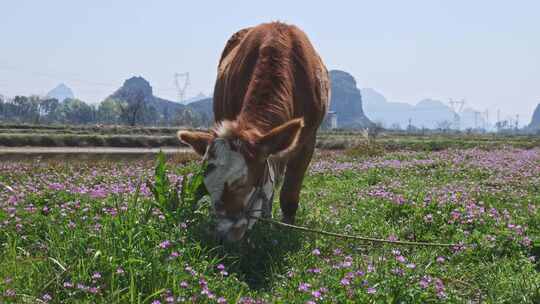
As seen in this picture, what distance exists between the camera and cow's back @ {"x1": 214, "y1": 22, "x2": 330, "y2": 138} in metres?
5.67

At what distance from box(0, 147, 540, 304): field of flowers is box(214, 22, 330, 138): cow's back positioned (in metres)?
1.27

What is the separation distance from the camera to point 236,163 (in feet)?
16.0

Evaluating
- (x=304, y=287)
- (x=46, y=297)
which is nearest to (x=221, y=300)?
(x=304, y=287)

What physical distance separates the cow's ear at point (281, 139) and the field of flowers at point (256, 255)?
3.29ft

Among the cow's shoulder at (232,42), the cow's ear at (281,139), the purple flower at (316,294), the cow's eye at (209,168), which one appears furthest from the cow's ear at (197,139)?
the cow's shoulder at (232,42)

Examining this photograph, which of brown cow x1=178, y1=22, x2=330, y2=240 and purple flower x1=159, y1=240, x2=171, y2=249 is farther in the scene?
brown cow x1=178, y1=22, x2=330, y2=240

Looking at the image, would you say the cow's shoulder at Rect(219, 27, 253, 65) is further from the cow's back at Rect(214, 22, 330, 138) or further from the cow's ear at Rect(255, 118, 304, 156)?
the cow's ear at Rect(255, 118, 304, 156)

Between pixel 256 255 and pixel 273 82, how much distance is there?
2.05 metres

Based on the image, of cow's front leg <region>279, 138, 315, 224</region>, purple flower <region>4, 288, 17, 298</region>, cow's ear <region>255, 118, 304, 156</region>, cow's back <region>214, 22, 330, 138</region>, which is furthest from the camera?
cow's front leg <region>279, 138, 315, 224</region>

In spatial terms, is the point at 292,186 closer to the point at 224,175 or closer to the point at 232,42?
the point at 224,175

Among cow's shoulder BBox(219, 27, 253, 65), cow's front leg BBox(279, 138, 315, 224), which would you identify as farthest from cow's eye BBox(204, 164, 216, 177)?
cow's shoulder BBox(219, 27, 253, 65)

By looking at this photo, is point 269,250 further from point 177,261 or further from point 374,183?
point 374,183

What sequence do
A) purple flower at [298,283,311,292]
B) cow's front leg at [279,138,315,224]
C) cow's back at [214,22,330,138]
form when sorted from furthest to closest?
cow's front leg at [279,138,315,224] → cow's back at [214,22,330,138] → purple flower at [298,283,311,292]

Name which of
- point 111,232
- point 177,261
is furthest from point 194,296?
point 111,232
